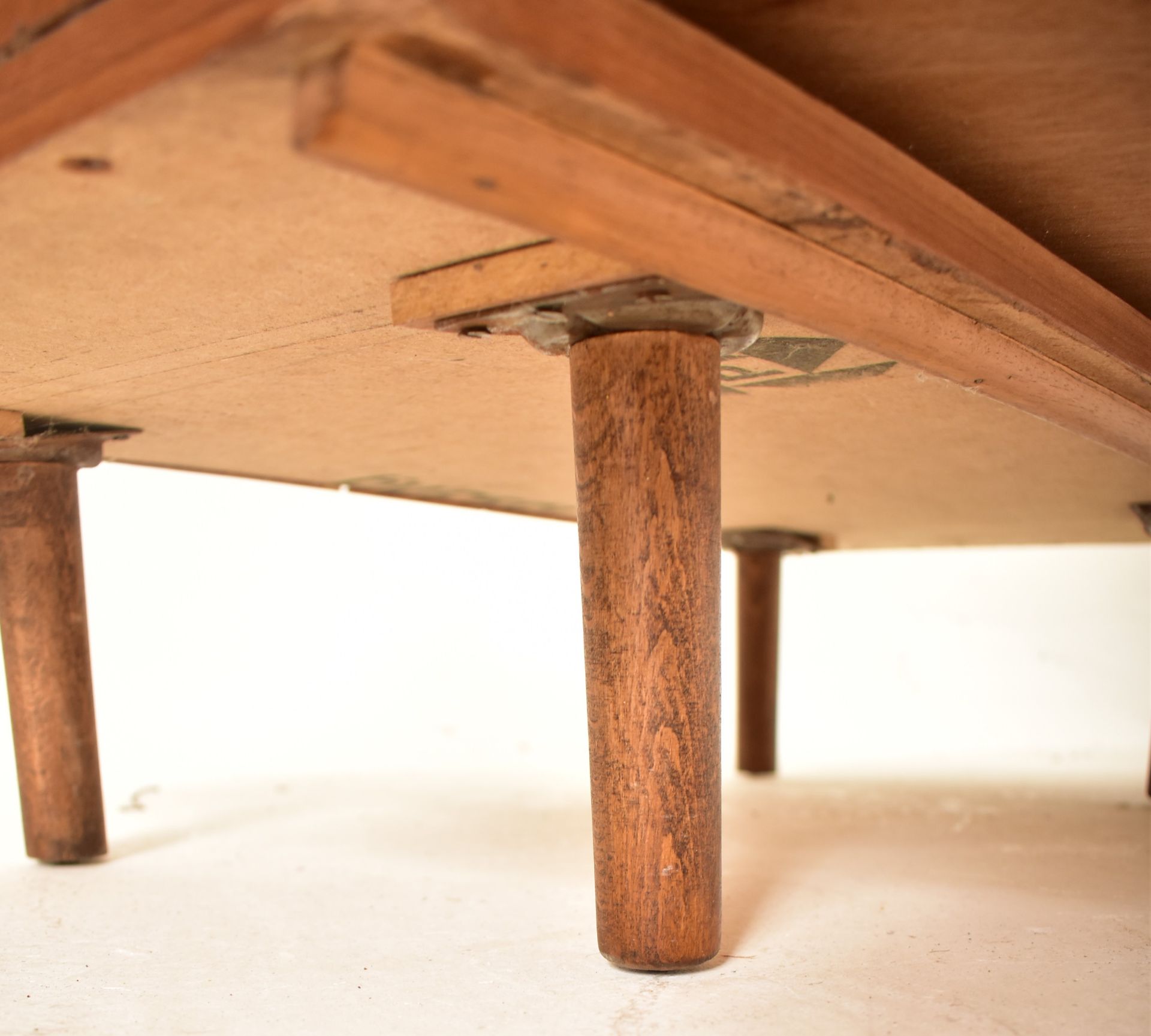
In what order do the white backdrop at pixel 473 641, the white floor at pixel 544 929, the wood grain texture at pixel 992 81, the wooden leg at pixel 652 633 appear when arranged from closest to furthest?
the wood grain texture at pixel 992 81 → the white floor at pixel 544 929 → the wooden leg at pixel 652 633 → the white backdrop at pixel 473 641

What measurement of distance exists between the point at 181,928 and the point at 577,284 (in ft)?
9.35

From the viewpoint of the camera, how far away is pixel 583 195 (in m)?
2.25

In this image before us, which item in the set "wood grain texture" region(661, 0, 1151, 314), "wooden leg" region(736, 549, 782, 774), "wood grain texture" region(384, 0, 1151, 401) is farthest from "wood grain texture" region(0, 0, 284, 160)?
"wooden leg" region(736, 549, 782, 774)

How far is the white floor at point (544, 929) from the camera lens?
321 centimetres

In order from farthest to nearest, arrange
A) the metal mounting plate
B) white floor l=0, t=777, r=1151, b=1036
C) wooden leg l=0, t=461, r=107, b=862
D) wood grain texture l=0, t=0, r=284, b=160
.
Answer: wooden leg l=0, t=461, r=107, b=862
white floor l=0, t=777, r=1151, b=1036
the metal mounting plate
wood grain texture l=0, t=0, r=284, b=160

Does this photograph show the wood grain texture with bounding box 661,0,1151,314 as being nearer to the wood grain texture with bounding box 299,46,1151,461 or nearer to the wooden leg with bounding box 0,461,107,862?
the wood grain texture with bounding box 299,46,1151,461

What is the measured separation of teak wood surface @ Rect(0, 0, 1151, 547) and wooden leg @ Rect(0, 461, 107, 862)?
0.58 meters

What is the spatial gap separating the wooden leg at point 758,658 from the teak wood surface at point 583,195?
3941 millimetres

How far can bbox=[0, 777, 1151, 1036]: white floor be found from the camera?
3207 mm

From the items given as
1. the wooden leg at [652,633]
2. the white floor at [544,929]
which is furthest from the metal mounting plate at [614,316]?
the white floor at [544,929]

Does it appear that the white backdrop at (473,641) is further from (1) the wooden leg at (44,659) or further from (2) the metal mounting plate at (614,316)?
(2) the metal mounting plate at (614,316)

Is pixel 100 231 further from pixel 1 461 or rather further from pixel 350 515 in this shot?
pixel 350 515

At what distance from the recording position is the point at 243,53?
1.91 metres

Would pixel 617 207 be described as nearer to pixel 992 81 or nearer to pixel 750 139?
pixel 750 139
